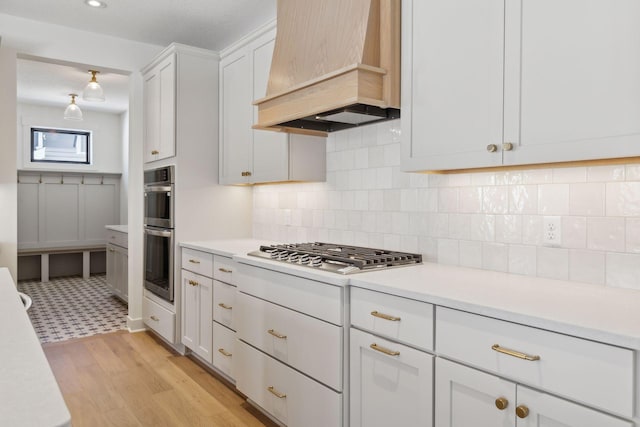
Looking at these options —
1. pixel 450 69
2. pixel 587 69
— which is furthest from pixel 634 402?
pixel 450 69

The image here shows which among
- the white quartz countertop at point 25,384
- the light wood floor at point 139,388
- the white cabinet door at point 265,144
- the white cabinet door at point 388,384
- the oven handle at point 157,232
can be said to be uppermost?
Result: the white cabinet door at point 265,144

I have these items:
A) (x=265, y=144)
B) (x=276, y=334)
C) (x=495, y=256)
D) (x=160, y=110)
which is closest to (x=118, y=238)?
(x=160, y=110)

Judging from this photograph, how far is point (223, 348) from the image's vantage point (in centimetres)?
291

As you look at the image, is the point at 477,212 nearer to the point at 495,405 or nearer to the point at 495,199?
the point at 495,199

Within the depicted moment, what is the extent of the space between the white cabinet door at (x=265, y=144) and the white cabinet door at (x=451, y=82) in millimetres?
1047

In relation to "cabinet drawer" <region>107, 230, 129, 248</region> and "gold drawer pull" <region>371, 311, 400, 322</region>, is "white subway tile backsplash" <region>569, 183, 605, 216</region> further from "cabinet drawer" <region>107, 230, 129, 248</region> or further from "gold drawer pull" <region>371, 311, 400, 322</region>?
"cabinet drawer" <region>107, 230, 129, 248</region>

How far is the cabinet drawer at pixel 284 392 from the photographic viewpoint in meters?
1.98

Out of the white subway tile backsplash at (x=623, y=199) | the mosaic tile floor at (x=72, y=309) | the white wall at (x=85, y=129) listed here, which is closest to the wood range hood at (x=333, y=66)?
the white subway tile backsplash at (x=623, y=199)

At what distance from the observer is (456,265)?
87.3 inches

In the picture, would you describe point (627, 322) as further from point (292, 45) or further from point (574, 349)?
point (292, 45)

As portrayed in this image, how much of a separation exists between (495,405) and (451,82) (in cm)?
121

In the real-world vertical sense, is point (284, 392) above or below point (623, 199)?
below

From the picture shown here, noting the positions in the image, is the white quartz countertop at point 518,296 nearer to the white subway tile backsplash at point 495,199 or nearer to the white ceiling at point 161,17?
the white subway tile backsplash at point 495,199

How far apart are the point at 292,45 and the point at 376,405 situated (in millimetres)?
1884
